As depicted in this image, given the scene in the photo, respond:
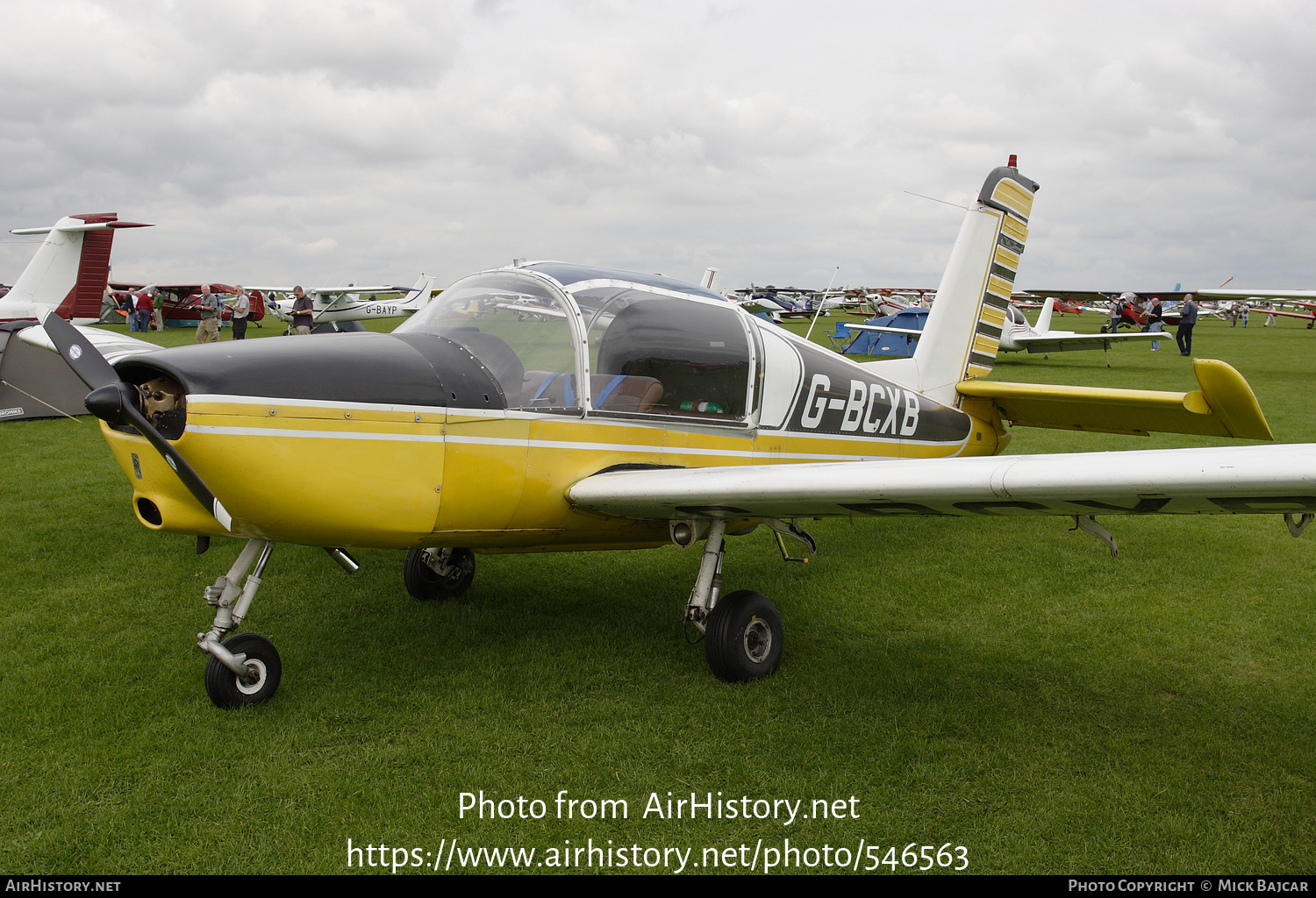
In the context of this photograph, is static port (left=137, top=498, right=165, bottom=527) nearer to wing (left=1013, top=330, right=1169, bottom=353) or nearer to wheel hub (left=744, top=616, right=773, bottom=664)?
wheel hub (left=744, top=616, right=773, bottom=664)

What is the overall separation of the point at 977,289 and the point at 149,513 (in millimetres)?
5754

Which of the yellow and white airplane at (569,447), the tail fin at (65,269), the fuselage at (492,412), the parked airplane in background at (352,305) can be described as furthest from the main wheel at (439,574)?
the parked airplane in background at (352,305)

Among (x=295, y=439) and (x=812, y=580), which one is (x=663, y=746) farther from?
(x=812, y=580)

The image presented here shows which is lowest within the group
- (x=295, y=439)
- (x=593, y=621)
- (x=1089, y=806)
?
(x=593, y=621)

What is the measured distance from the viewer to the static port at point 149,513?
3.46 meters

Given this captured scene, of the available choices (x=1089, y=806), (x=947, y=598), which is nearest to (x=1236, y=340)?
(x=947, y=598)

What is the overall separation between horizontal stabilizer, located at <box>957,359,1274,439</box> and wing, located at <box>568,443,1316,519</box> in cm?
71

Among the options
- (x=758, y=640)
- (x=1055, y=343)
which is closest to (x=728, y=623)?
(x=758, y=640)

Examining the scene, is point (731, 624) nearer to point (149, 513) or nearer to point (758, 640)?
point (758, 640)

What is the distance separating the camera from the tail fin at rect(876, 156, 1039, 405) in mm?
6328

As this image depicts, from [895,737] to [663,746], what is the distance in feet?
3.23

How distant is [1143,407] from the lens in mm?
5234

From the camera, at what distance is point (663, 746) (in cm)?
351

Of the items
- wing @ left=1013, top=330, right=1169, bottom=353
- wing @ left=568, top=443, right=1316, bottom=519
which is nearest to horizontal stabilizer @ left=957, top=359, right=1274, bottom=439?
wing @ left=568, top=443, right=1316, bottom=519
